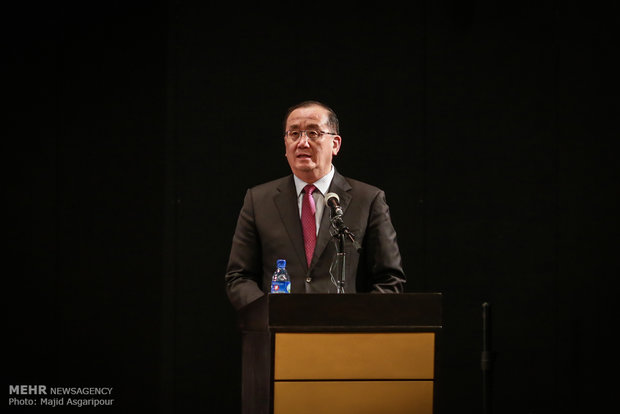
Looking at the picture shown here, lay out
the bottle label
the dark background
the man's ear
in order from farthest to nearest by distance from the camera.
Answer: the dark background, the man's ear, the bottle label

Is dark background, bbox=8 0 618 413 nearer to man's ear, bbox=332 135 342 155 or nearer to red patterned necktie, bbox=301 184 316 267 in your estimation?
man's ear, bbox=332 135 342 155

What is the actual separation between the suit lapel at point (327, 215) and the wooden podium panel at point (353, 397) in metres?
0.77

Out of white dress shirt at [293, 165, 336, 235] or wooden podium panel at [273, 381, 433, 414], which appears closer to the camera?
wooden podium panel at [273, 381, 433, 414]

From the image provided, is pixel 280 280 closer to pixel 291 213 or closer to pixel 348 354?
pixel 291 213

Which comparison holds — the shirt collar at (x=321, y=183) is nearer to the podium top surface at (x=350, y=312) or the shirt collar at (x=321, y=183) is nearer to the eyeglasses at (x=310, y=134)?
the eyeglasses at (x=310, y=134)

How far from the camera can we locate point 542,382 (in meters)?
4.87

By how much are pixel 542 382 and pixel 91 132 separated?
3.15m

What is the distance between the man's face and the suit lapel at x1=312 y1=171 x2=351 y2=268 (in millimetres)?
83

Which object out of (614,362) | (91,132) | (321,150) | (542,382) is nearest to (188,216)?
(91,132)

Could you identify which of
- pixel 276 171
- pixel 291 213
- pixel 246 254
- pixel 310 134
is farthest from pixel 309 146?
pixel 276 171

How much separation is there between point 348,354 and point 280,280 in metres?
0.65

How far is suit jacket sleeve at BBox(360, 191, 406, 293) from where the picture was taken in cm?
328

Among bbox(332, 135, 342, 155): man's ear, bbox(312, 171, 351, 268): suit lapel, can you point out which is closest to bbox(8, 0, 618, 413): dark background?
bbox(332, 135, 342, 155): man's ear

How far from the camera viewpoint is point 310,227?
3.33 meters
